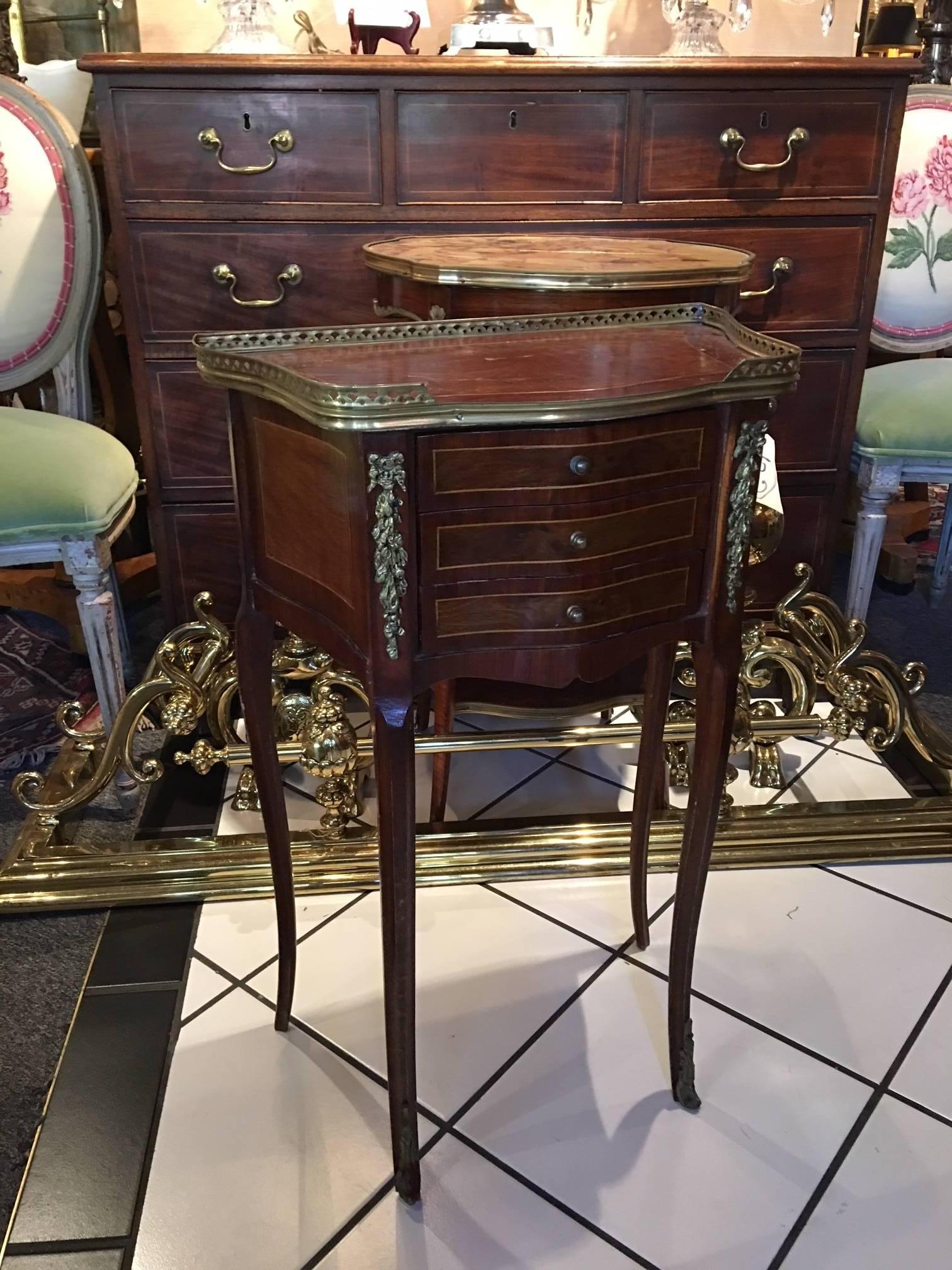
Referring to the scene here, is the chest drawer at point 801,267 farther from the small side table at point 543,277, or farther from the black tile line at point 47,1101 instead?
the black tile line at point 47,1101

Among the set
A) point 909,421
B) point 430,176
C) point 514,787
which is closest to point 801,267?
point 909,421

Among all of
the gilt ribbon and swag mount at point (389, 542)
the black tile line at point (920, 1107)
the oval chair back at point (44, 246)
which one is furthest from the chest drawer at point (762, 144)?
the black tile line at point (920, 1107)

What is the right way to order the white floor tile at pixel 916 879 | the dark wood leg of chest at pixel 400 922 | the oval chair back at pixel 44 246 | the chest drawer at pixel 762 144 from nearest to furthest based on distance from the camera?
the dark wood leg of chest at pixel 400 922
the white floor tile at pixel 916 879
the chest drawer at pixel 762 144
the oval chair back at pixel 44 246

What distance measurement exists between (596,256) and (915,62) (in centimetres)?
72

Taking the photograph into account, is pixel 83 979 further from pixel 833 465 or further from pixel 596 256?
pixel 833 465

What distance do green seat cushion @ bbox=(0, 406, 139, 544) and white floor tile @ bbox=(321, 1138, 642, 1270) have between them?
1.07m

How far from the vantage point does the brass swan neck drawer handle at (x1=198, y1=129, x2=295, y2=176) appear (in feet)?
5.09

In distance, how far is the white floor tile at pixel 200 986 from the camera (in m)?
1.33

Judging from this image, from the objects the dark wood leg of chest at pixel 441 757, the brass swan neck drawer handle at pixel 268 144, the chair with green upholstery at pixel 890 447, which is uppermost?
the brass swan neck drawer handle at pixel 268 144

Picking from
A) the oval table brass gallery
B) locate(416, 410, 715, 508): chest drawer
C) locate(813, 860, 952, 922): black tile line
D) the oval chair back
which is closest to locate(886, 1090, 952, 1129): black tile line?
locate(813, 860, 952, 922): black tile line

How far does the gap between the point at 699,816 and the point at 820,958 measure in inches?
19.0

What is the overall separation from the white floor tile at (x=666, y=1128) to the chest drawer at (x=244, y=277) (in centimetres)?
119

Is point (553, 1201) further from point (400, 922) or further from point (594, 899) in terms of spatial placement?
point (594, 899)

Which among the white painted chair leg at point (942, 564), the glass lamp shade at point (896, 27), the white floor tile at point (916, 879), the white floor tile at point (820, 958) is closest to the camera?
the white floor tile at point (820, 958)
